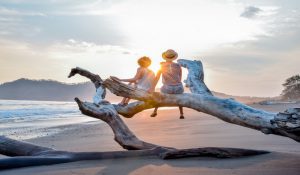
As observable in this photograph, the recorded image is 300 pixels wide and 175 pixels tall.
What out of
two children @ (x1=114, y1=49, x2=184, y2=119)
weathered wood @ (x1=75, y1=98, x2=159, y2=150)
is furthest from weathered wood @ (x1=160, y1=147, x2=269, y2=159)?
two children @ (x1=114, y1=49, x2=184, y2=119)

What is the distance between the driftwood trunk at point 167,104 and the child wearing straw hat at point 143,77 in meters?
0.89

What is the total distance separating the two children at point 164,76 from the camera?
751cm

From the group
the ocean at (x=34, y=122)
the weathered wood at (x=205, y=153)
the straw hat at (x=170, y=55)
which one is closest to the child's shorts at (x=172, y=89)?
the straw hat at (x=170, y=55)

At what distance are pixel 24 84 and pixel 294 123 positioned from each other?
152989 mm

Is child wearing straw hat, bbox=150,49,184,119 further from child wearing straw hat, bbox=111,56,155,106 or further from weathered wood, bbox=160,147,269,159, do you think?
weathered wood, bbox=160,147,269,159

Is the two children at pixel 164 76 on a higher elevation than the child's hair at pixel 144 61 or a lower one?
lower

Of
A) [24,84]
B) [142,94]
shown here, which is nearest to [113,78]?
[142,94]

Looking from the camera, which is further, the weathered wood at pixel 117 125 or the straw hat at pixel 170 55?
the straw hat at pixel 170 55

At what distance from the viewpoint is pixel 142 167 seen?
565cm

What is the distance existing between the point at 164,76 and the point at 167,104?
1.29m

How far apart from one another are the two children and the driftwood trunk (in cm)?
38

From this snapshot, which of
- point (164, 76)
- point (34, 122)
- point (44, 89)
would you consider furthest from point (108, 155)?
point (44, 89)

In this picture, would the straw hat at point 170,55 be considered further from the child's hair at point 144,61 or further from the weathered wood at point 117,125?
the weathered wood at point 117,125

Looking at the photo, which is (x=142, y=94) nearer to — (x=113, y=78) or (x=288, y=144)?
(x=113, y=78)
